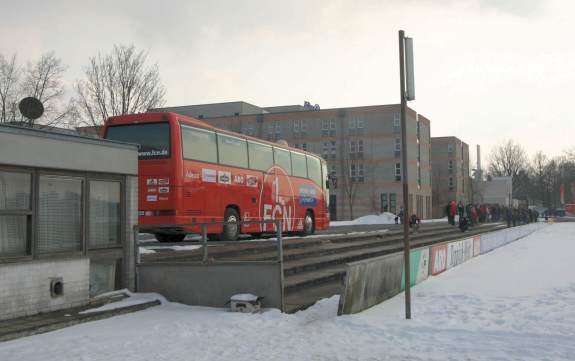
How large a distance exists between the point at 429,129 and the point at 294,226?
70772mm

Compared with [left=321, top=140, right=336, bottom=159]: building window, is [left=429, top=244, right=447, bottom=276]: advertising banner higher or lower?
lower

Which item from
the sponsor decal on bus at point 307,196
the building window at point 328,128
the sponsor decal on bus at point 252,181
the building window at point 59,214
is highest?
the building window at point 328,128

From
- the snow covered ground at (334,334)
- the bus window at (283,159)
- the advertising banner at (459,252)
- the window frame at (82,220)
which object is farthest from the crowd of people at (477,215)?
the window frame at (82,220)

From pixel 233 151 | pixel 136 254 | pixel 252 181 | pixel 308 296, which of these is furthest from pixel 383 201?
pixel 136 254

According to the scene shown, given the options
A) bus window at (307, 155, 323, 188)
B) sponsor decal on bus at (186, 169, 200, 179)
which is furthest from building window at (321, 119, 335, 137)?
sponsor decal on bus at (186, 169, 200, 179)

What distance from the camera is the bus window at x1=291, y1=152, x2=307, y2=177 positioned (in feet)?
71.4

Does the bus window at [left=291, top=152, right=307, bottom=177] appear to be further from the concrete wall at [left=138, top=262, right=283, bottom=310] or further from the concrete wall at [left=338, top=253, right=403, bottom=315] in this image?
the concrete wall at [left=138, top=262, right=283, bottom=310]

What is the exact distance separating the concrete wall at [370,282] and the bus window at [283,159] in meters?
9.09

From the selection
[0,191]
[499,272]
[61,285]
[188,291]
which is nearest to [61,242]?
[61,285]

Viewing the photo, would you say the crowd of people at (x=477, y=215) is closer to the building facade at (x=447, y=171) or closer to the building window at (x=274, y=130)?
the building window at (x=274, y=130)

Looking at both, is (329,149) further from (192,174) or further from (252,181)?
(192,174)

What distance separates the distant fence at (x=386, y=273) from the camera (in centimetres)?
912

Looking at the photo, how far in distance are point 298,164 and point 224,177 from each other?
18.7 ft

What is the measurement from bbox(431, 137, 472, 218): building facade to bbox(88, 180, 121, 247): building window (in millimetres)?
93339
